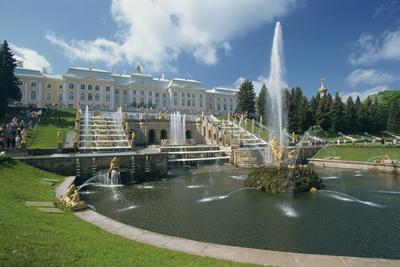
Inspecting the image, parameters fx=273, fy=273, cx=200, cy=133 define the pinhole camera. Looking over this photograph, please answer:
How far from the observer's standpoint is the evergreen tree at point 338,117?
6234 centimetres

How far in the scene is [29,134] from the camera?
3444 centimetres

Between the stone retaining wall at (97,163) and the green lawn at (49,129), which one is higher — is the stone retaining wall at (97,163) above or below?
below

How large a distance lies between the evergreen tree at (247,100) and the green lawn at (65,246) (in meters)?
67.7

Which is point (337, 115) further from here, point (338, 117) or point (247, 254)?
point (247, 254)

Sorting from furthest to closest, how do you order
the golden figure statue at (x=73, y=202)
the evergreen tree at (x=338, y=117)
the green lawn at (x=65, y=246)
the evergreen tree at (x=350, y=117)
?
1. the evergreen tree at (x=350, y=117)
2. the evergreen tree at (x=338, y=117)
3. the golden figure statue at (x=73, y=202)
4. the green lawn at (x=65, y=246)

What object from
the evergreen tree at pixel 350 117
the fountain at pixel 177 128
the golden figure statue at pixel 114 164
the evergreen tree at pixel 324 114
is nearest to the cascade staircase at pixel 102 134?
the golden figure statue at pixel 114 164

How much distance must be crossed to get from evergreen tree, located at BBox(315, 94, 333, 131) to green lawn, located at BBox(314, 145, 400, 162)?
906 inches

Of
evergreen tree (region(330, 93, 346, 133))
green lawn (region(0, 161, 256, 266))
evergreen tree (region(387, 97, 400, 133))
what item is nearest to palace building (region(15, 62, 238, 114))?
evergreen tree (region(330, 93, 346, 133))

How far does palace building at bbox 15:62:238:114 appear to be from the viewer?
244 feet

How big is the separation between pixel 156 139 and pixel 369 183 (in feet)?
116

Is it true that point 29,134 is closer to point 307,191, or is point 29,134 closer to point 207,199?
point 207,199

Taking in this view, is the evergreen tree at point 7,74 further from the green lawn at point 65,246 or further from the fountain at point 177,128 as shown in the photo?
the green lawn at point 65,246

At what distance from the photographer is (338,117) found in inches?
2463

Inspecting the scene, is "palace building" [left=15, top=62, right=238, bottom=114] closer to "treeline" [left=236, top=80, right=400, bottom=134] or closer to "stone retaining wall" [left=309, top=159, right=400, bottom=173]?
"treeline" [left=236, top=80, right=400, bottom=134]
